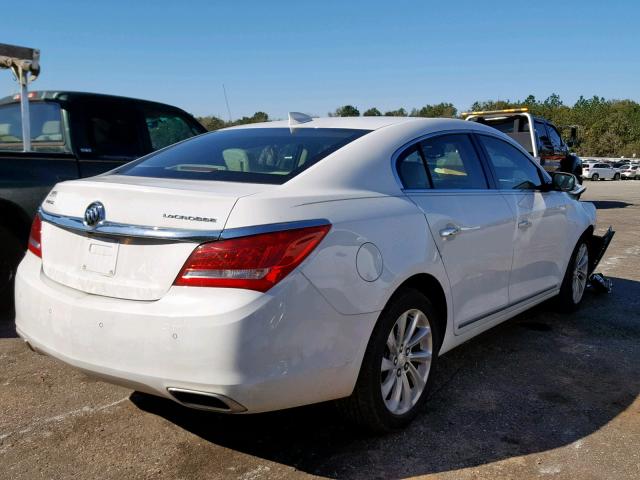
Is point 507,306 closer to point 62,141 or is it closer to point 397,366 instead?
point 397,366

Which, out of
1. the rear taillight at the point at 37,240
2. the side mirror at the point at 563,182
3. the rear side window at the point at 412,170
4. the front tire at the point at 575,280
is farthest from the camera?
the front tire at the point at 575,280

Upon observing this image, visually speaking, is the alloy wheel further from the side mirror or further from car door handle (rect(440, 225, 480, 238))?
the side mirror

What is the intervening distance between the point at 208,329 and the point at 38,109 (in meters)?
4.70

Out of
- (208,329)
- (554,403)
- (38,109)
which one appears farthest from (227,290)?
(38,109)

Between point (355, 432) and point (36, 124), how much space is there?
186 inches

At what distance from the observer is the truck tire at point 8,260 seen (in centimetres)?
478

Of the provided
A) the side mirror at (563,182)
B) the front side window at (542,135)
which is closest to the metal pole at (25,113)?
the side mirror at (563,182)

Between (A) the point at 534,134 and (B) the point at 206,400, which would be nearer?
(B) the point at 206,400

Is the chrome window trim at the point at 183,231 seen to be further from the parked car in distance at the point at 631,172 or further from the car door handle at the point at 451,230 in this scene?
the parked car in distance at the point at 631,172

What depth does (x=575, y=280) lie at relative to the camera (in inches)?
208

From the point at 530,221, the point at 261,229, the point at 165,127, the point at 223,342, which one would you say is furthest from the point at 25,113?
the point at 530,221

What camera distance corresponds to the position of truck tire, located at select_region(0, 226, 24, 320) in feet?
15.7

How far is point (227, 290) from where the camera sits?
7.83 feet

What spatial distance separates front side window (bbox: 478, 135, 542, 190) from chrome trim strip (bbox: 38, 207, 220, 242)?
2.37 meters
